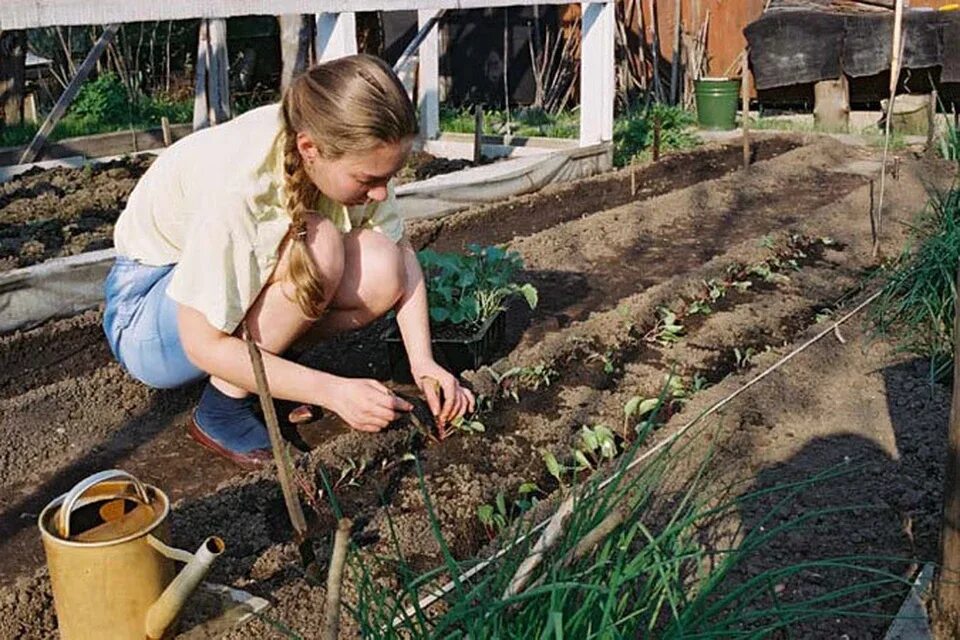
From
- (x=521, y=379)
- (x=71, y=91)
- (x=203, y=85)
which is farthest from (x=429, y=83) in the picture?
(x=521, y=379)

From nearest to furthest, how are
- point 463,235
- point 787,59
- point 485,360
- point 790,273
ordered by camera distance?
point 485,360, point 790,273, point 463,235, point 787,59

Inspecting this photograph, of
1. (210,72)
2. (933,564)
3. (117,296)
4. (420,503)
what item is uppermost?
(210,72)

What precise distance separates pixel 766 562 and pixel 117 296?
1684 millimetres

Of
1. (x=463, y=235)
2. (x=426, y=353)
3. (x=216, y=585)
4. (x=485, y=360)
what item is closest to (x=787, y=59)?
(x=463, y=235)

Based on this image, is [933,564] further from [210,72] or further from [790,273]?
[210,72]

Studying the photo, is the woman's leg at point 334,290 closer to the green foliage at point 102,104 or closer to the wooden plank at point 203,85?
the wooden plank at point 203,85

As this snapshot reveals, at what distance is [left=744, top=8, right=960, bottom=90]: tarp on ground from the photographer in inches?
336

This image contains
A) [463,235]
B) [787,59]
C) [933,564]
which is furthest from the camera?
[787,59]

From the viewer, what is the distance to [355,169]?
224cm

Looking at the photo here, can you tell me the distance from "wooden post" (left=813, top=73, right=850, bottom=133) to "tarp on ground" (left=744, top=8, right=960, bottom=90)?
0.07m

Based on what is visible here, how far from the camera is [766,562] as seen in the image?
225cm

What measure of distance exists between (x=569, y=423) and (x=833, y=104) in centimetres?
687

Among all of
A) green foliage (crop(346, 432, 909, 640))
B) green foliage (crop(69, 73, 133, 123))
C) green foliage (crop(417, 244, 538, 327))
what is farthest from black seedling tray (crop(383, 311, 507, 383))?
green foliage (crop(69, 73, 133, 123))

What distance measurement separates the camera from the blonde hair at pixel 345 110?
217cm
